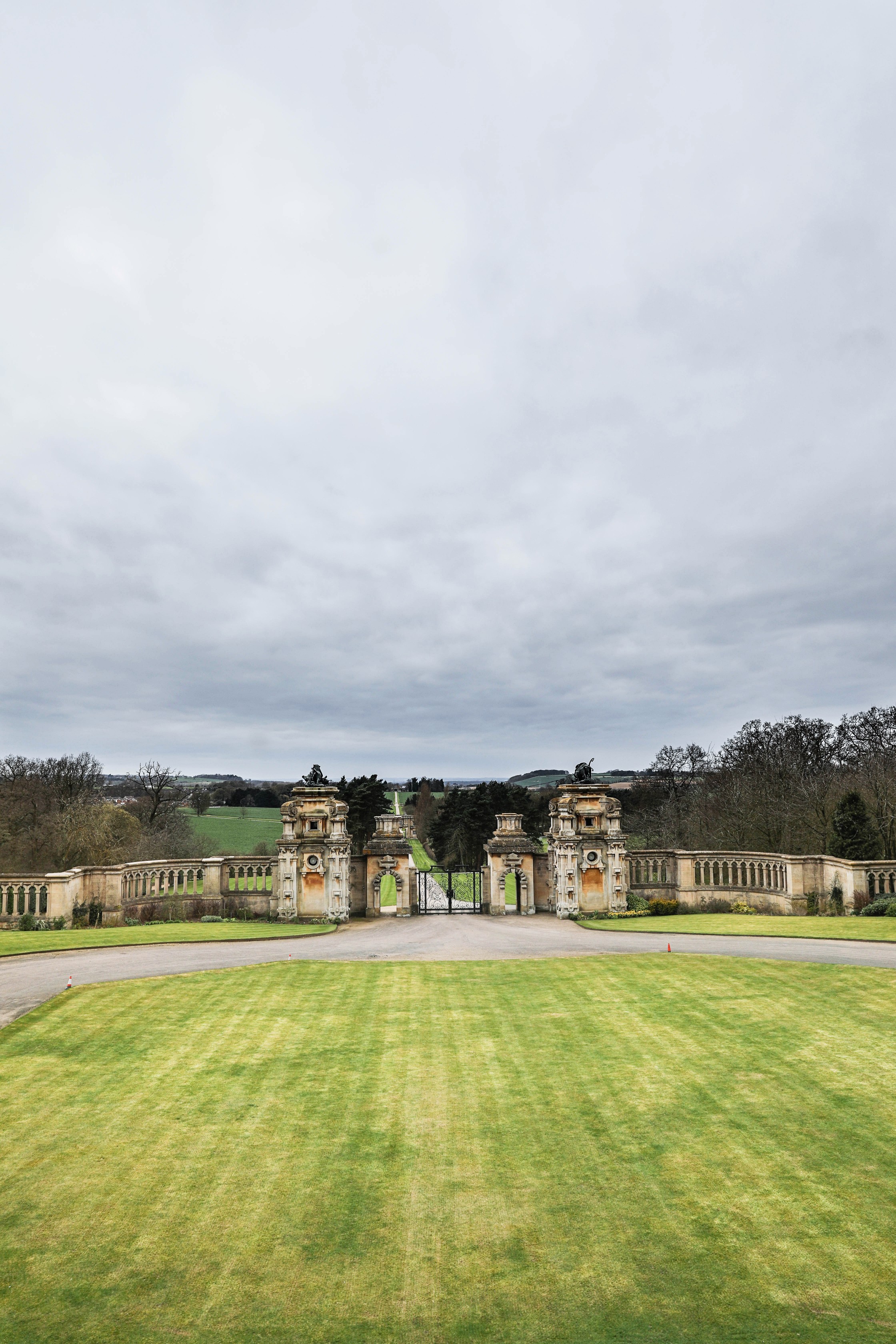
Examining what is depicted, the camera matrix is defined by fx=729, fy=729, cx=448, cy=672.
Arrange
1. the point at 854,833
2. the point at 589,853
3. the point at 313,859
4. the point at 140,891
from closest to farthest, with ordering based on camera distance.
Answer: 1. the point at 140,891
2. the point at 313,859
3. the point at 854,833
4. the point at 589,853

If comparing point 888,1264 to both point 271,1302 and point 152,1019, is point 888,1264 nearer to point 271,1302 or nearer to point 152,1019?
point 271,1302

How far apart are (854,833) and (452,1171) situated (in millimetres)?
27050

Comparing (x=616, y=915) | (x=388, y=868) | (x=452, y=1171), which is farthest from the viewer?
(x=388, y=868)

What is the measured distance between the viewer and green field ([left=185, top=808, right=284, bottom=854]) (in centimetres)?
7400

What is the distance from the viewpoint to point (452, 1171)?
27.3 feet

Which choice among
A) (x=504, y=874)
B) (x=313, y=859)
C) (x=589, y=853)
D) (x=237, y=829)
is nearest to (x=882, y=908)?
(x=589, y=853)

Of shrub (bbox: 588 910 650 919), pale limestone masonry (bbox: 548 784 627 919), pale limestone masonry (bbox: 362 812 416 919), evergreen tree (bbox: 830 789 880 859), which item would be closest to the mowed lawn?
shrub (bbox: 588 910 650 919)

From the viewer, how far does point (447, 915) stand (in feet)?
105

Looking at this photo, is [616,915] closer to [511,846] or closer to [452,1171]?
[511,846]

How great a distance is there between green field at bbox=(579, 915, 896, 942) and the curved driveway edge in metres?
0.49

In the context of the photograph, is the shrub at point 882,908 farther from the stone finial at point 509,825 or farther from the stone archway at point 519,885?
the stone finial at point 509,825

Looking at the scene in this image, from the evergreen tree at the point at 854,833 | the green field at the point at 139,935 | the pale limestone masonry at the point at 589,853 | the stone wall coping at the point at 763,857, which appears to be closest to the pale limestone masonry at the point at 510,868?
the pale limestone masonry at the point at 589,853

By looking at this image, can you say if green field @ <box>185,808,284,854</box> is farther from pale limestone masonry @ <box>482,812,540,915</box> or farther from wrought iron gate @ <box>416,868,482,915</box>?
pale limestone masonry @ <box>482,812,540,915</box>

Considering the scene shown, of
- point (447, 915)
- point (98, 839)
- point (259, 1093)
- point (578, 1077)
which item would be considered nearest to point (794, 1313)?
point (578, 1077)
